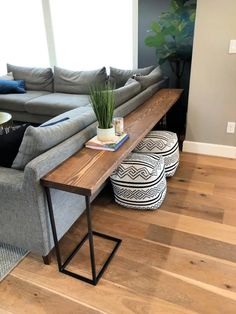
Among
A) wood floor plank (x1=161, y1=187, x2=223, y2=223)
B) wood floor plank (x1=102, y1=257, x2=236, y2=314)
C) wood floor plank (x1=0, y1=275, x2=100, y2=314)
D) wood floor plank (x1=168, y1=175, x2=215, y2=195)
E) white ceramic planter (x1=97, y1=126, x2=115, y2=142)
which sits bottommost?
wood floor plank (x1=0, y1=275, x2=100, y2=314)

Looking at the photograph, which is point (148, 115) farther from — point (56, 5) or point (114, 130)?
point (56, 5)

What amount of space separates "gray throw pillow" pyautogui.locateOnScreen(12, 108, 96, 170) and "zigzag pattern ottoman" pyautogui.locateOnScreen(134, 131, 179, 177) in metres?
0.92

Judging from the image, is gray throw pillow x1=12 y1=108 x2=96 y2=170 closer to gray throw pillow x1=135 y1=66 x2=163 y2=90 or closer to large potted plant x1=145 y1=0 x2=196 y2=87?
gray throw pillow x1=135 y1=66 x2=163 y2=90

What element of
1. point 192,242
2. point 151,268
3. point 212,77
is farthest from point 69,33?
point 151,268

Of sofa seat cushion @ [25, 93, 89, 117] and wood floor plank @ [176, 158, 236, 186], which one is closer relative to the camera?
wood floor plank @ [176, 158, 236, 186]

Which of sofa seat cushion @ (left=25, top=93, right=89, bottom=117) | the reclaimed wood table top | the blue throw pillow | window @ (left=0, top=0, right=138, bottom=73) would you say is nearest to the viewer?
the reclaimed wood table top

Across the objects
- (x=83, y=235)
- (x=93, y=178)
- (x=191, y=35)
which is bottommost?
(x=83, y=235)

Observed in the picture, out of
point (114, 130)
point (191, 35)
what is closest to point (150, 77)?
point (191, 35)

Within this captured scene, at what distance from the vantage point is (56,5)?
13.8ft

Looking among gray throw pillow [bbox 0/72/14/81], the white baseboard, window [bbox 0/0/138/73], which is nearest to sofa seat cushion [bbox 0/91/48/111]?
gray throw pillow [bbox 0/72/14/81]

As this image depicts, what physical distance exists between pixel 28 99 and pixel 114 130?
2496mm

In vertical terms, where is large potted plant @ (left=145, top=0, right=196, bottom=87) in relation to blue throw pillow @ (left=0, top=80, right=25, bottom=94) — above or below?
above

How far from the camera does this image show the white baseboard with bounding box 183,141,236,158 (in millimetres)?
2937

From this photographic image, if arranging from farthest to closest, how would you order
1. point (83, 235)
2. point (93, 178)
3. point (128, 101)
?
point (128, 101), point (83, 235), point (93, 178)
